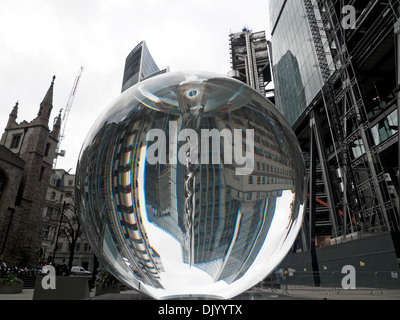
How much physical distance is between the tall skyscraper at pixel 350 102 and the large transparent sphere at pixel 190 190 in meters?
16.4

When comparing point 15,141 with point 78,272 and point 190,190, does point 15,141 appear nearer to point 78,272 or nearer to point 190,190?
point 78,272

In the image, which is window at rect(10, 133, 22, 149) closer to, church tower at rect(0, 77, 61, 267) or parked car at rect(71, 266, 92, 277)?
church tower at rect(0, 77, 61, 267)

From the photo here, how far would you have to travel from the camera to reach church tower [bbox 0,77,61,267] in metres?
27.3

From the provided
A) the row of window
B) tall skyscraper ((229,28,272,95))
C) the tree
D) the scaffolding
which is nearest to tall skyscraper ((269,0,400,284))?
the scaffolding

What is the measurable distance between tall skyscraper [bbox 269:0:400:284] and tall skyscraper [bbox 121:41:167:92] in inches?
2342

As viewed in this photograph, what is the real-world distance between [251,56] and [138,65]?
3579 cm

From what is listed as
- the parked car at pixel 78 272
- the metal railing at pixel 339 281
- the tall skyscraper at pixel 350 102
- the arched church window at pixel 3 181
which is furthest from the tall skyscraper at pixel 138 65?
the metal railing at pixel 339 281

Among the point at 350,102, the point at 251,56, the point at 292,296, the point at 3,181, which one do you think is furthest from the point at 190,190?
the point at 251,56

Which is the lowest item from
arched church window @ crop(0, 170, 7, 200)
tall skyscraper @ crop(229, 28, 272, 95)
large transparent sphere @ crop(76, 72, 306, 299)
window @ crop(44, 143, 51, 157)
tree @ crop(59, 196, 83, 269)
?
large transparent sphere @ crop(76, 72, 306, 299)

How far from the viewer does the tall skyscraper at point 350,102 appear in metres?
18.7

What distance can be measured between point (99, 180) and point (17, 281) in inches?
556
